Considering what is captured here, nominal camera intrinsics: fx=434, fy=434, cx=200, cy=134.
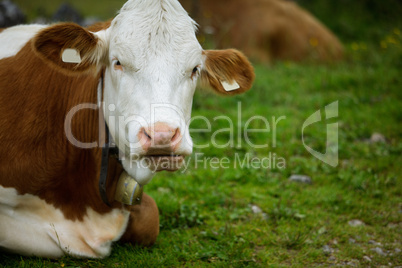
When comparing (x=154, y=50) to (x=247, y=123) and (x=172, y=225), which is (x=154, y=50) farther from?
(x=247, y=123)

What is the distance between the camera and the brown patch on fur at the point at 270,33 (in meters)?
9.22

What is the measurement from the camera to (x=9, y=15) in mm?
7332

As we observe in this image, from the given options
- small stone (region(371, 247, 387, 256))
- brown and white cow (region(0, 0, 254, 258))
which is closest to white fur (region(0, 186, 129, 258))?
brown and white cow (region(0, 0, 254, 258))

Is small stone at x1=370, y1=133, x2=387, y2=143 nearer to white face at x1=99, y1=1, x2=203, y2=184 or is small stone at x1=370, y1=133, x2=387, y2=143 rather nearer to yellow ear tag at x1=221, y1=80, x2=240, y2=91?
yellow ear tag at x1=221, y1=80, x2=240, y2=91

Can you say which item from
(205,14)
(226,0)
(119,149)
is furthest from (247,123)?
(226,0)

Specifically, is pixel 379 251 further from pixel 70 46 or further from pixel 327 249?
pixel 70 46

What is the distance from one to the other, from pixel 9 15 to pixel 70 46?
5128 millimetres

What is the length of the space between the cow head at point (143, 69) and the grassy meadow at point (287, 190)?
3.23 ft

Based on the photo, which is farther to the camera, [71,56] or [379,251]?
[379,251]

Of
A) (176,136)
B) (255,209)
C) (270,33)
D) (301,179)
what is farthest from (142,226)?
(270,33)

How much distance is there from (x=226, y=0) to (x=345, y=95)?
4.31 meters

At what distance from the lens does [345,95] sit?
7.17 m

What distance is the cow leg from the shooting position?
3.47 metres

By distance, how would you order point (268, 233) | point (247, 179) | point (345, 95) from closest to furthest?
point (268, 233) < point (247, 179) < point (345, 95)
